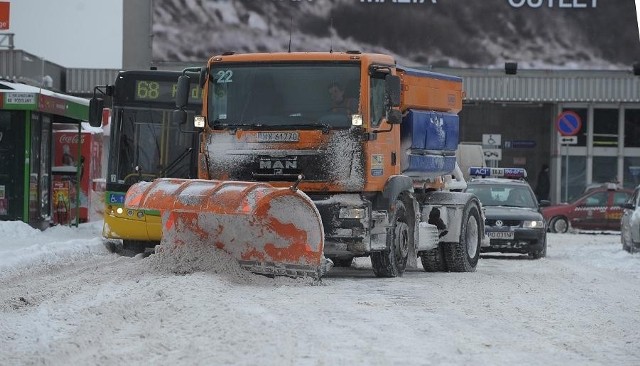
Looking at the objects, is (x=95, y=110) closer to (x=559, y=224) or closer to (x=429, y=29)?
(x=559, y=224)

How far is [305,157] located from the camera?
16359 mm

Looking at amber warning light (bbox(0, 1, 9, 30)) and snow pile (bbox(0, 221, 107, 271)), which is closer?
snow pile (bbox(0, 221, 107, 271))

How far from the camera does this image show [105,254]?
2162cm

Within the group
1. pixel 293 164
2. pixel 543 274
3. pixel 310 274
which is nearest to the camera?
pixel 310 274

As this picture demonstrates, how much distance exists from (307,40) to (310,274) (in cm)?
3616

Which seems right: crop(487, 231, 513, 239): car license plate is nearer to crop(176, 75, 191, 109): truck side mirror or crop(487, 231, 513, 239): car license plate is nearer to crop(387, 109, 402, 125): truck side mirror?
crop(387, 109, 402, 125): truck side mirror

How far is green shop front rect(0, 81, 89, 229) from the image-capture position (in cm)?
2445

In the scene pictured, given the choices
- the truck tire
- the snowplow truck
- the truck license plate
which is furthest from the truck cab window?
the truck tire

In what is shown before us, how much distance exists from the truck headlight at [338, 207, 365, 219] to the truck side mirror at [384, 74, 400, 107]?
1279 millimetres

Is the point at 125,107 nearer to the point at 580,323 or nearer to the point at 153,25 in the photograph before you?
the point at 580,323

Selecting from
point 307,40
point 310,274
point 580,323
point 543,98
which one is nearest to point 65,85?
point 307,40

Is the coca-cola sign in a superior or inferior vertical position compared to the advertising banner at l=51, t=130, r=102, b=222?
superior

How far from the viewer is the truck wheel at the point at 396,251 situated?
55.3 ft

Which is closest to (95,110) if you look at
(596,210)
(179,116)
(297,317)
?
(179,116)
